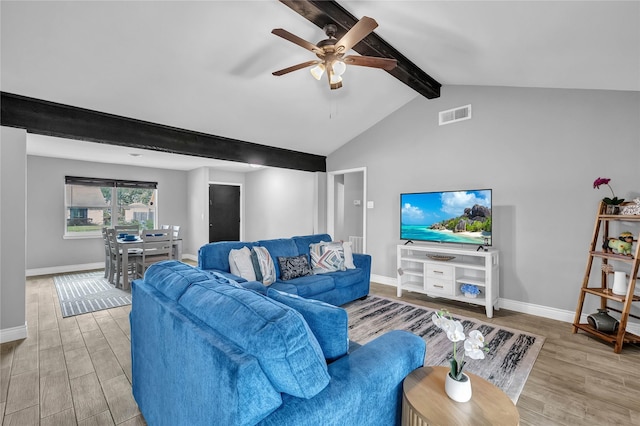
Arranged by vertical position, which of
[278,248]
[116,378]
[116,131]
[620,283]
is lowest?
[116,378]

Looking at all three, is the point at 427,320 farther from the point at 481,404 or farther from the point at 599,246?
the point at 481,404

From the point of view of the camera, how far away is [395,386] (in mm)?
1304

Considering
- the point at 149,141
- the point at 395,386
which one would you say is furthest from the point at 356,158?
the point at 395,386

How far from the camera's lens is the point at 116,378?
221 cm

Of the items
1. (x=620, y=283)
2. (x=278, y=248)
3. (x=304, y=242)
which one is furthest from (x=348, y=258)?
(x=620, y=283)

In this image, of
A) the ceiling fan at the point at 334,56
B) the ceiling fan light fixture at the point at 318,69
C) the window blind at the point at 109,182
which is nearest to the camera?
the ceiling fan at the point at 334,56

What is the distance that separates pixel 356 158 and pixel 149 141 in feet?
10.9

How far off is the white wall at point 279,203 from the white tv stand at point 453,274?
229cm

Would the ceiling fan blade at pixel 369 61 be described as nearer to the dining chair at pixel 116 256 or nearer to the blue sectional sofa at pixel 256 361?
the blue sectional sofa at pixel 256 361

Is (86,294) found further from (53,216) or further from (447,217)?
(447,217)

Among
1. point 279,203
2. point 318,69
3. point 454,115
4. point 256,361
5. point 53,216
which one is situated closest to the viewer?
point 256,361

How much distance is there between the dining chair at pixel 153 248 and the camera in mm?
4660

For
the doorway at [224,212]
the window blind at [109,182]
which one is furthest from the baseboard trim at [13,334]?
the doorway at [224,212]

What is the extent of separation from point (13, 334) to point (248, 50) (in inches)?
143
